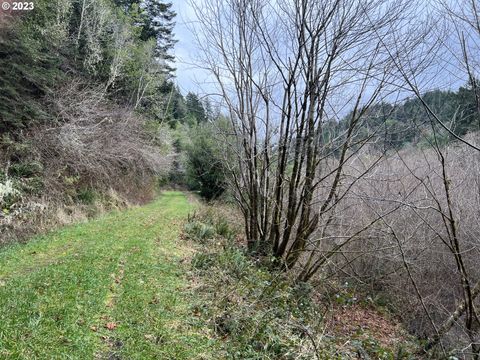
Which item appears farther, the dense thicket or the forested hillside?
the forested hillside

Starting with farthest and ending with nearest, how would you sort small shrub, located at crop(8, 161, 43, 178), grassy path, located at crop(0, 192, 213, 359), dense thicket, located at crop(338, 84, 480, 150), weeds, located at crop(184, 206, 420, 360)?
small shrub, located at crop(8, 161, 43, 178) → dense thicket, located at crop(338, 84, 480, 150) → weeds, located at crop(184, 206, 420, 360) → grassy path, located at crop(0, 192, 213, 359)

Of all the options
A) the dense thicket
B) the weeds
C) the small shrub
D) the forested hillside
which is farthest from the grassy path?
the dense thicket

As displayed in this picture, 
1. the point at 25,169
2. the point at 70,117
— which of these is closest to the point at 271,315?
the point at 25,169

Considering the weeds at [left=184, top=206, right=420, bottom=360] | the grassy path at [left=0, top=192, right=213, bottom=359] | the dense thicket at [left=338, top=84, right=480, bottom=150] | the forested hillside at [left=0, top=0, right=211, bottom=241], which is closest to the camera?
the grassy path at [left=0, top=192, right=213, bottom=359]

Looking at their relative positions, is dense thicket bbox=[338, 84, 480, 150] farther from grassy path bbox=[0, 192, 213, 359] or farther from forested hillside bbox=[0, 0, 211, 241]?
forested hillside bbox=[0, 0, 211, 241]

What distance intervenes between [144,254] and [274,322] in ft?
10.4

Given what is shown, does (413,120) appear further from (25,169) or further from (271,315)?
(25,169)

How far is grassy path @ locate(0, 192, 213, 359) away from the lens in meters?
3.00

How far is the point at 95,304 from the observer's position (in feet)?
12.4

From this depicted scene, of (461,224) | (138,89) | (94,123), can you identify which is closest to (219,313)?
(461,224)

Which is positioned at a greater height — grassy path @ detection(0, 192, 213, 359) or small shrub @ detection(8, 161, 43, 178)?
small shrub @ detection(8, 161, 43, 178)

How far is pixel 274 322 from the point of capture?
4.00m

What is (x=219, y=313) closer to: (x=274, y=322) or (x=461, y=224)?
(x=274, y=322)

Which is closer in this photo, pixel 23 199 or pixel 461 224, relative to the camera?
pixel 461 224
